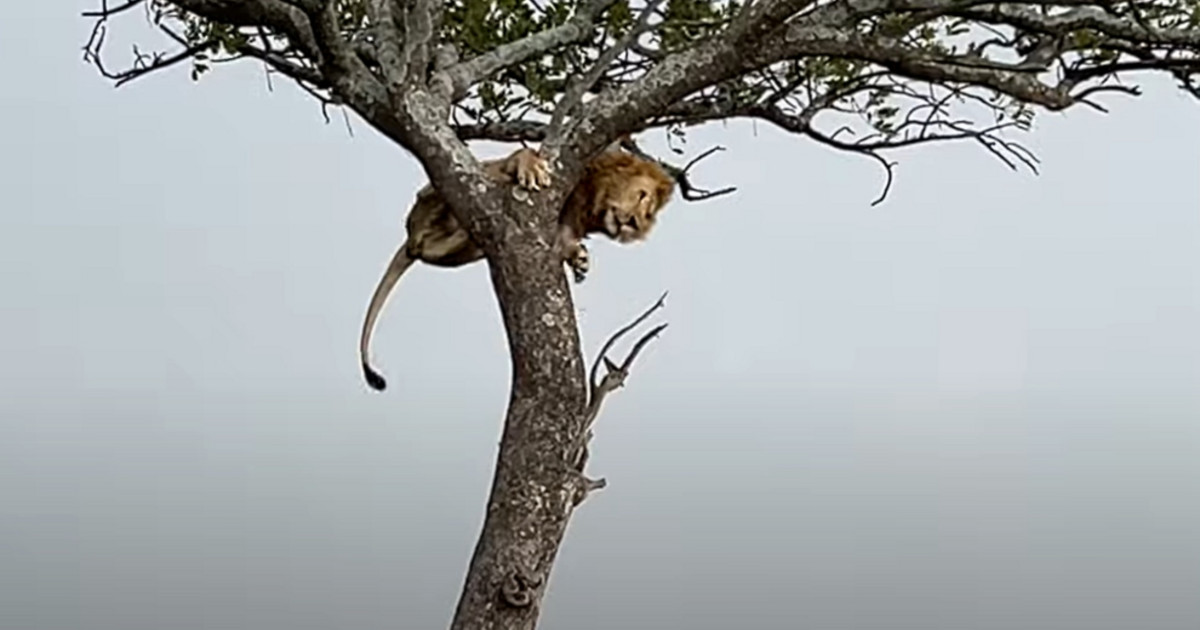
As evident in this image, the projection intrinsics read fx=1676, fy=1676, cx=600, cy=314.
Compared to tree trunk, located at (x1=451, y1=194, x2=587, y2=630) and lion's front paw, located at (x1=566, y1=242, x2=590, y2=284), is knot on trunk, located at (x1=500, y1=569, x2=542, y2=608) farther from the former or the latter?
lion's front paw, located at (x1=566, y1=242, x2=590, y2=284)

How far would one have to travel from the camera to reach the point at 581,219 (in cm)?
268

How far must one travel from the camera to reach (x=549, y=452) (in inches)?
92.9

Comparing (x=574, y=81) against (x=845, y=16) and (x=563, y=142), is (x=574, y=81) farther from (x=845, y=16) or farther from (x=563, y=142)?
(x=845, y=16)

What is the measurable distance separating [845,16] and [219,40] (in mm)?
1046

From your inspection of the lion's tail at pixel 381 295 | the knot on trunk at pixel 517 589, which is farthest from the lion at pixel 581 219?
the knot on trunk at pixel 517 589

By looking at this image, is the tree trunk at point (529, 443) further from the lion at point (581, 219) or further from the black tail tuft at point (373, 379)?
the black tail tuft at point (373, 379)

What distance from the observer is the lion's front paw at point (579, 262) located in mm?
2680

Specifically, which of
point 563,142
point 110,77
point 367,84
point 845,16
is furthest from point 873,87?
point 110,77

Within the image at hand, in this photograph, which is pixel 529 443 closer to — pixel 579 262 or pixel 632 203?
pixel 579 262

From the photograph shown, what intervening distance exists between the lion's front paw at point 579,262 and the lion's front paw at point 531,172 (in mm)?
276

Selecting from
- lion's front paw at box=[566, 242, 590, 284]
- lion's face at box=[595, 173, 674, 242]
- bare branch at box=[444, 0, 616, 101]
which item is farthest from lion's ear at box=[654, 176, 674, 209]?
bare branch at box=[444, 0, 616, 101]

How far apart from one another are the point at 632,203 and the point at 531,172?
1.18 ft

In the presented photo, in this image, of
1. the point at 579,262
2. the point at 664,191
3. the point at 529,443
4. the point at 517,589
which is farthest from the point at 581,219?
the point at 517,589

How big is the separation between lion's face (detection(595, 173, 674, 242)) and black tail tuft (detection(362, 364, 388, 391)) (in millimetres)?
476
